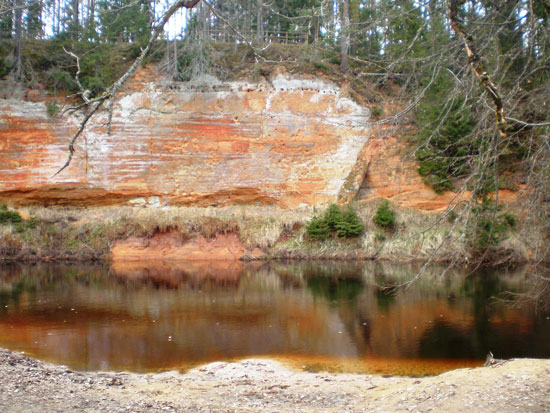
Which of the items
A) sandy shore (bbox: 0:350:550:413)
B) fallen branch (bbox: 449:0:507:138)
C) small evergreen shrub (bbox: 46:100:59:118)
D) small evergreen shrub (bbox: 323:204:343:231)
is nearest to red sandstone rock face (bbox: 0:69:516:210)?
small evergreen shrub (bbox: 46:100:59:118)

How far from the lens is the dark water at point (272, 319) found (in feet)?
24.9

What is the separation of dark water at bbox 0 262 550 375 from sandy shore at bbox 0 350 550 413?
1.01m

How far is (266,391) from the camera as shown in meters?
5.73

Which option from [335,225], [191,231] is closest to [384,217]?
[335,225]

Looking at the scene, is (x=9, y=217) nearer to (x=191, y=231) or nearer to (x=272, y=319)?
(x=191, y=231)

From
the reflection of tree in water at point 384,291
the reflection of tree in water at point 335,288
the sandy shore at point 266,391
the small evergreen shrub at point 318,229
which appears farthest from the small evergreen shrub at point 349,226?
the sandy shore at point 266,391

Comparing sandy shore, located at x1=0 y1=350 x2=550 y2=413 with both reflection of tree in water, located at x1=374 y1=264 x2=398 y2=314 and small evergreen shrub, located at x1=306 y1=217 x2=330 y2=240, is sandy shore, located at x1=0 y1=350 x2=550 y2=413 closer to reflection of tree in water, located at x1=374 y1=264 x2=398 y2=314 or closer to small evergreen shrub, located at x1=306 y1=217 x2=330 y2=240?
reflection of tree in water, located at x1=374 y1=264 x2=398 y2=314

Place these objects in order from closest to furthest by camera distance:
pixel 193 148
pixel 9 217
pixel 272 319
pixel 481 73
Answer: pixel 481 73 < pixel 272 319 < pixel 9 217 < pixel 193 148

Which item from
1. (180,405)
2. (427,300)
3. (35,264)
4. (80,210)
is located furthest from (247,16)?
(180,405)

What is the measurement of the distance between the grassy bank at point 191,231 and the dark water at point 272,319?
266cm

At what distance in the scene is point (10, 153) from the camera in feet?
64.6

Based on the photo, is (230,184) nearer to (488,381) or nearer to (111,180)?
(111,180)

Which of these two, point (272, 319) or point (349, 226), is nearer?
point (272, 319)

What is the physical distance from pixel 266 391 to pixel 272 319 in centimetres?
428
